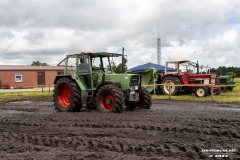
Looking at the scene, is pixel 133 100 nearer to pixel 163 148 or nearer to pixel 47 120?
pixel 47 120

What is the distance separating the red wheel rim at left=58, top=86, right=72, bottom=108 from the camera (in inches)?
485

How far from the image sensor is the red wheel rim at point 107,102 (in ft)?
35.5

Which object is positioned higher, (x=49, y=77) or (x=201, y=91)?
(x=49, y=77)

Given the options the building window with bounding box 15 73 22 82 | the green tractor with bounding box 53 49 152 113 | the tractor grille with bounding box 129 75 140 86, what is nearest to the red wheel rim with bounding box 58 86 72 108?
the green tractor with bounding box 53 49 152 113

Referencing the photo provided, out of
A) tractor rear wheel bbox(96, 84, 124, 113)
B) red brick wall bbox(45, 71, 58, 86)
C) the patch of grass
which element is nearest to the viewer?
tractor rear wheel bbox(96, 84, 124, 113)

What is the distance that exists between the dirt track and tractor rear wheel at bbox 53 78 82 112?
82.1 inches

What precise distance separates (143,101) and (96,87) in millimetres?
1807

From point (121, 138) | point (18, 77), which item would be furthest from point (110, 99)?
point (18, 77)

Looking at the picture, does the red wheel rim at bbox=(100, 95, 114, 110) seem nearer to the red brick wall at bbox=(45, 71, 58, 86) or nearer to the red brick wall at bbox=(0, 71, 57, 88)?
the red brick wall at bbox=(0, 71, 57, 88)

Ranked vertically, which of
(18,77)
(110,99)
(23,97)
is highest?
(18,77)

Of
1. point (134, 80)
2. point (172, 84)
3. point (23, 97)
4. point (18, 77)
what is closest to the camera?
point (134, 80)

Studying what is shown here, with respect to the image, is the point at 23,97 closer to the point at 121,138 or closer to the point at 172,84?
the point at 172,84

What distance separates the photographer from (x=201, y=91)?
60.7 feet

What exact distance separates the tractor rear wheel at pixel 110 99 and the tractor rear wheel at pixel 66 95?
0.96 metres
